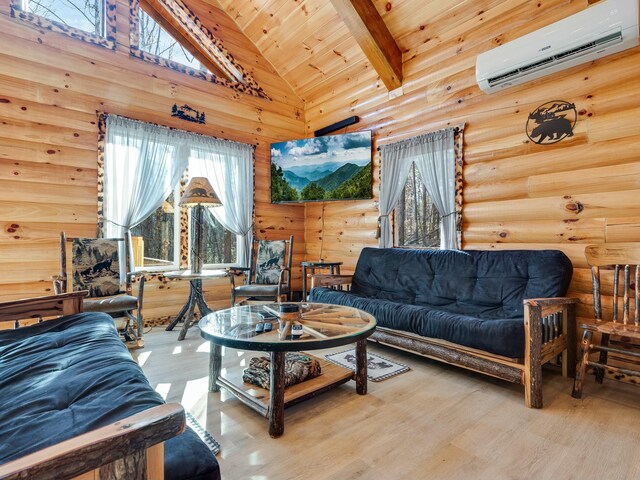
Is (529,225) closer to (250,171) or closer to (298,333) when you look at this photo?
(298,333)

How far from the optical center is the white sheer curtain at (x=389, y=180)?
3.97m

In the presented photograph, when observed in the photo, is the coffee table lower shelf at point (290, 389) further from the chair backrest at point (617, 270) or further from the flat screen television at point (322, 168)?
the flat screen television at point (322, 168)

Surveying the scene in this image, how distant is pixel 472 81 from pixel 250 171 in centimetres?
282

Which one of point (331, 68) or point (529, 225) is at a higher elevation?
point (331, 68)

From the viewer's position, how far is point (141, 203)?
12.4 ft

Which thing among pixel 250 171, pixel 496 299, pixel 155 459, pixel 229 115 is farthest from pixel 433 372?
pixel 229 115

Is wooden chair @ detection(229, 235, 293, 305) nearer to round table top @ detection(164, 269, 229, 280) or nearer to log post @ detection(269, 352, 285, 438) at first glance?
round table top @ detection(164, 269, 229, 280)

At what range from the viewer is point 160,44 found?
412 cm

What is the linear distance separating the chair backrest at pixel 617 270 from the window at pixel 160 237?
4034mm

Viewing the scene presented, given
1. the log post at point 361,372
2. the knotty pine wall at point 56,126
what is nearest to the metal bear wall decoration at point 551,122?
the log post at point 361,372

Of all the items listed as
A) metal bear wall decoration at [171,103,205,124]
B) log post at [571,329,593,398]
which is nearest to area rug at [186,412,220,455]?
log post at [571,329,593,398]

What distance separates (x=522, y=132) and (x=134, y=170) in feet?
12.8

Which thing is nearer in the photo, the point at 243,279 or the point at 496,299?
the point at 496,299

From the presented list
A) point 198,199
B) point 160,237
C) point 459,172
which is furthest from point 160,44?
point 459,172
